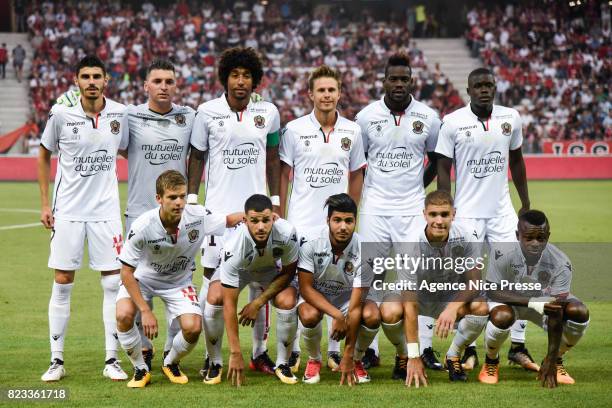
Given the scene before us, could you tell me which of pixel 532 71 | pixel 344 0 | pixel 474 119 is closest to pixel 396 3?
pixel 344 0

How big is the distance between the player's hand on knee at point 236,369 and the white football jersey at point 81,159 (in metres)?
1.59

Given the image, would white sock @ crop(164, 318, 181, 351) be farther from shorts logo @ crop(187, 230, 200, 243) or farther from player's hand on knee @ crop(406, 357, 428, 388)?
player's hand on knee @ crop(406, 357, 428, 388)

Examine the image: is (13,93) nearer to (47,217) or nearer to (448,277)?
(47,217)

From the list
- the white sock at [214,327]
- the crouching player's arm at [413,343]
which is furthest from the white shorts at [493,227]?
the white sock at [214,327]

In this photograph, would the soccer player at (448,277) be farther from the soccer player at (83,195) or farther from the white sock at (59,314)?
the white sock at (59,314)

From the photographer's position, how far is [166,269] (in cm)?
714

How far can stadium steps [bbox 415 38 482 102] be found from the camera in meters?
37.9

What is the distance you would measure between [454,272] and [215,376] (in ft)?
6.56

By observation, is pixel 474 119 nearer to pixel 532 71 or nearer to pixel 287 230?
pixel 287 230

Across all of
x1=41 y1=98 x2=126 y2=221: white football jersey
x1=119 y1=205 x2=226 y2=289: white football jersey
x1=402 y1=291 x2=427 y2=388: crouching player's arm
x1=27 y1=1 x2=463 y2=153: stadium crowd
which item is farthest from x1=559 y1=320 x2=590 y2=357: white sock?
x1=27 y1=1 x2=463 y2=153: stadium crowd

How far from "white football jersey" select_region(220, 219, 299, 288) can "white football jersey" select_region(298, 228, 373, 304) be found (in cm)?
12

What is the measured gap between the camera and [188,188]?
7484 millimetres

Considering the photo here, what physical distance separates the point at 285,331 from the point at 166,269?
105 centimetres

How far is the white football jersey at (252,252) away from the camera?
6.86 m
